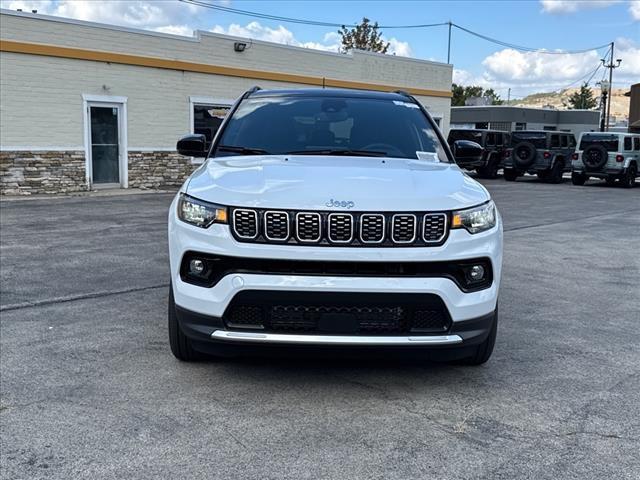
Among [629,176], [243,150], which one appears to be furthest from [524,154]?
[243,150]

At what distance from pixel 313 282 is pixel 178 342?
4.03 ft

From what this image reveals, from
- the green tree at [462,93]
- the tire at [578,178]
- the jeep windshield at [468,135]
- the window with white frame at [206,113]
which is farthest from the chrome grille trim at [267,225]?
the green tree at [462,93]

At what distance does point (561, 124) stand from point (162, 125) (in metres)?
39.7

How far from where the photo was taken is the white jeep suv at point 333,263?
335 centimetres

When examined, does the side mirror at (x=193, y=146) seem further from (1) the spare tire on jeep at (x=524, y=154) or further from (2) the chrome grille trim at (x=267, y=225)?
(1) the spare tire on jeep at (x=524, y=154)

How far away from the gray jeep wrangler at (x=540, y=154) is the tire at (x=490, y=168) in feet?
1.55

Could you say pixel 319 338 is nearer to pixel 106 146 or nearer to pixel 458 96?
pixel 106 146

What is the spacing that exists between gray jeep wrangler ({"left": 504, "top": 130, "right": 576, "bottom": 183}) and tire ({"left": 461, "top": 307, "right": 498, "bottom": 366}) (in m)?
23.3

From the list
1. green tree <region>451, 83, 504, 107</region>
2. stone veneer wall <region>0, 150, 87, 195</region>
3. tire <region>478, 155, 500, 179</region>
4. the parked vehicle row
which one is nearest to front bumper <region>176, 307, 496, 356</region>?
stone veneer wall <region>0, 150, 87, 195</region>

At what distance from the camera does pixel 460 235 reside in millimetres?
3492

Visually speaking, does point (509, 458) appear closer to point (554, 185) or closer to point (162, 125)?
point (162, 125)

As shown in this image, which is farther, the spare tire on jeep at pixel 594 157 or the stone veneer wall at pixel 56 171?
the spare tire on jeep at pixel 594 157

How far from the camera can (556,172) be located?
85.9 feet

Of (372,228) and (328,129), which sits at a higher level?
(328,129)
